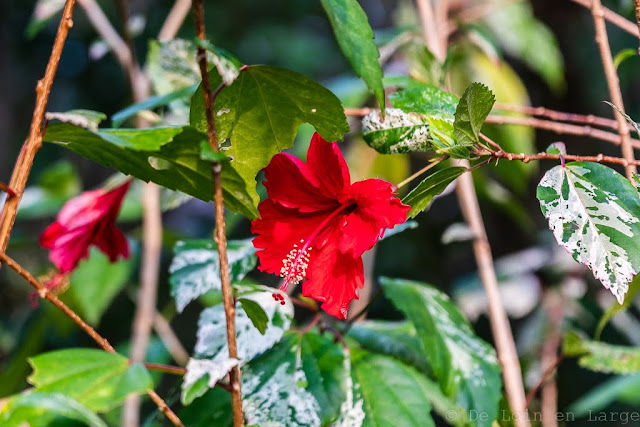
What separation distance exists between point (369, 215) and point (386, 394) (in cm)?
18

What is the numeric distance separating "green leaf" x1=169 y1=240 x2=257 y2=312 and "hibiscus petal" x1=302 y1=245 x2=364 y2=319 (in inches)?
5.6

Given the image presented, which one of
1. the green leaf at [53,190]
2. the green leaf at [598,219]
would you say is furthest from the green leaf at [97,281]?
the green leaf at [598,219]

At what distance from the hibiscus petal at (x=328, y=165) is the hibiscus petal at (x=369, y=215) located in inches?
0.4

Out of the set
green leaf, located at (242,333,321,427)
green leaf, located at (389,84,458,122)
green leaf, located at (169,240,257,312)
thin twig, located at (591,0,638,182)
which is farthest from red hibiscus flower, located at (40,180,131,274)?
thin twig, located at (591,0,638,182)

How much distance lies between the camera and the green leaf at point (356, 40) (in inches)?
14.4

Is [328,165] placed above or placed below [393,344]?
above

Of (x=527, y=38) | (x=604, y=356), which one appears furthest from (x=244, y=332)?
(x=527, y=38)

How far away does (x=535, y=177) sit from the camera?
164cm

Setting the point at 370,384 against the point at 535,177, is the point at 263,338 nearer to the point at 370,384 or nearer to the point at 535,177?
Result: the point at 370,384

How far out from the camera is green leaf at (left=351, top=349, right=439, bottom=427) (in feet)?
1.73

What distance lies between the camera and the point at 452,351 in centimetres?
59

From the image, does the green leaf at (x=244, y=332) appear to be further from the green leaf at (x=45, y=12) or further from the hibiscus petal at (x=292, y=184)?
the green leaf at (x=45, y=12)

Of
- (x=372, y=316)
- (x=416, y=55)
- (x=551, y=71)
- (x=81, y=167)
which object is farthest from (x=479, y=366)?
(x=81, y=167)

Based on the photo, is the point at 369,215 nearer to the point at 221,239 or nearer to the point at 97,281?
the point at 221,239
